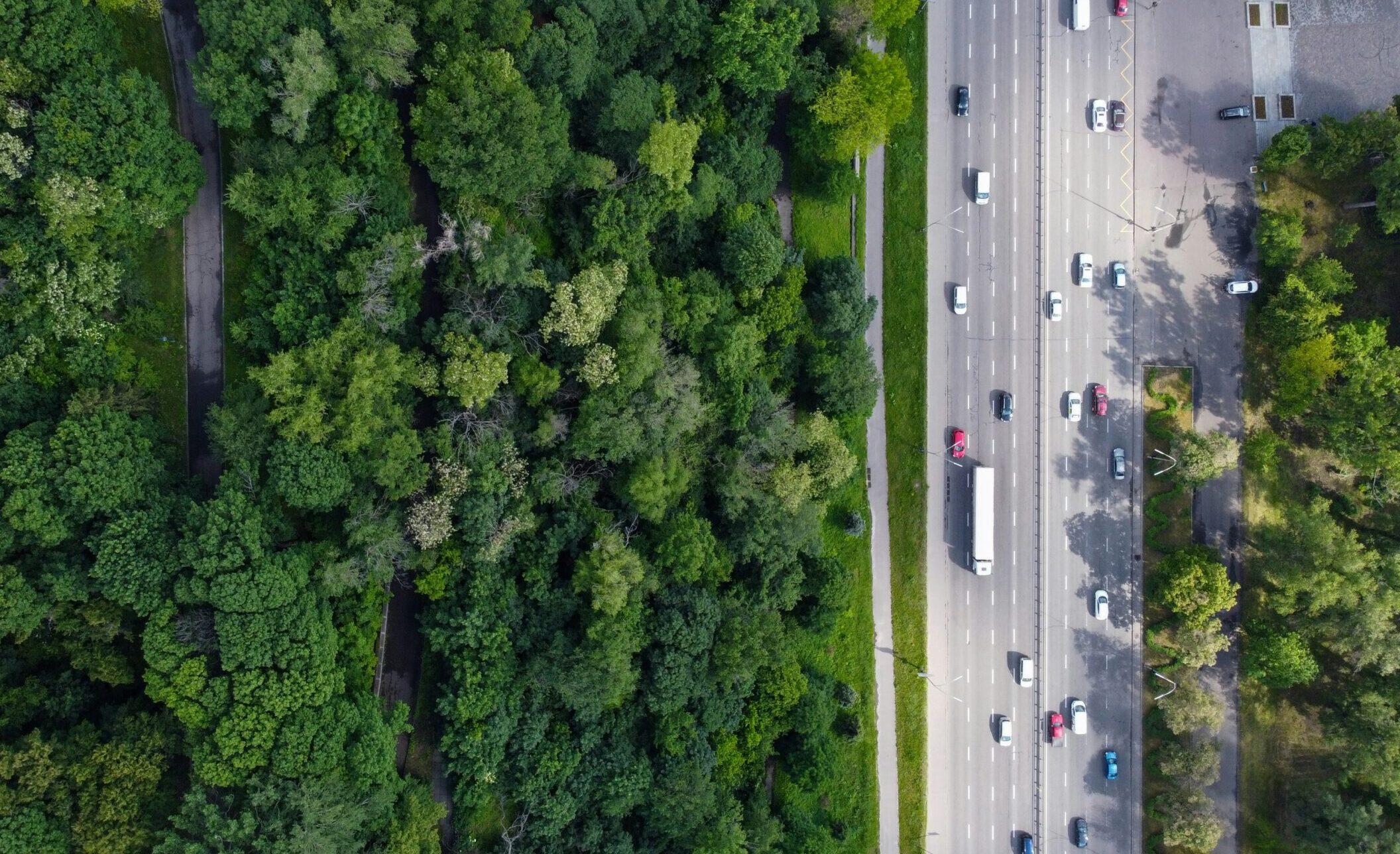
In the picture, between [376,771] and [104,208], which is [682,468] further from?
[104,208]

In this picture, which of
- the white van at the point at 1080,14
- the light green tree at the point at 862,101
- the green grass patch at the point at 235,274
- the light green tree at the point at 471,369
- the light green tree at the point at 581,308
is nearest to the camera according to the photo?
the light green tree at the point at 471,369

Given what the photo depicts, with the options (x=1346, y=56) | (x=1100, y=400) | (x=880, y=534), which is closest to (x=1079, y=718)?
(x=880, y=534)

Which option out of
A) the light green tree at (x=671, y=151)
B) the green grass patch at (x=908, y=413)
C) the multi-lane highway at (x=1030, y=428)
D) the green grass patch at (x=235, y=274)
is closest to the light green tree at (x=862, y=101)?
the green grass patch at (x=908, y=413)

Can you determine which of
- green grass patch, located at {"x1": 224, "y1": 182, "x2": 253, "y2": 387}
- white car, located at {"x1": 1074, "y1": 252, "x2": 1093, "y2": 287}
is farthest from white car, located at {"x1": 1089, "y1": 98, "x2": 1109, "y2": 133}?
green grass patch, located at {"x1": 224, "y1": 182, "x2": 253, "y2": 387}

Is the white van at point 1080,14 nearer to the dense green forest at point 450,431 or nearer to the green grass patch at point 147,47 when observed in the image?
the dense green forest at point 450,431

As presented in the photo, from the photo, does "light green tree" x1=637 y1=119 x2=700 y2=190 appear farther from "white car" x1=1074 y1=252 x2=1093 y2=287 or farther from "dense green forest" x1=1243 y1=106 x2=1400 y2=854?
"dense green forest" x1=1243 y1=106 x2=1400 y2=854
